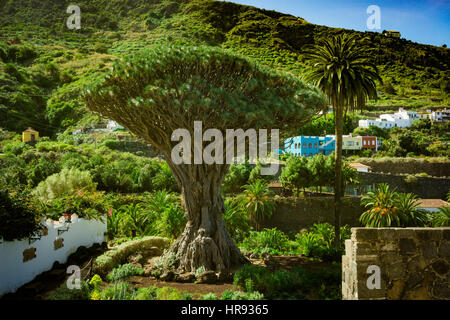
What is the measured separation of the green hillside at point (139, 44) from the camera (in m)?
55.2

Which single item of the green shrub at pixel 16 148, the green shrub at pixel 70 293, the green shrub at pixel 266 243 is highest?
the green shrub at pixel 16 148

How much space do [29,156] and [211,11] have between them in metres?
48.0

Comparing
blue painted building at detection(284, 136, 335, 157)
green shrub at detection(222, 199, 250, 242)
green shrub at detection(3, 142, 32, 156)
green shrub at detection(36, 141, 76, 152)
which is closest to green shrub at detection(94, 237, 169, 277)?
green shrub at detection(222, 199, 250, 242)

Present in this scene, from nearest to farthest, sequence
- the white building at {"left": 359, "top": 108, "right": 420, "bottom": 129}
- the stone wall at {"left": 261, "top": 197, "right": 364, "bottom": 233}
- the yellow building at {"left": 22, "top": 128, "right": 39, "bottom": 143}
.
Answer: the stone wall at {"left": 261, "top": 197, "right": 364, "bottom": 233} < the yellow building at {"left": 22, "top": 128, "right": 39, "bottom": 143} < the white building at {"left": 359, "top": 108, "right": 420, "bottom": 129}

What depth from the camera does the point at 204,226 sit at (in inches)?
416

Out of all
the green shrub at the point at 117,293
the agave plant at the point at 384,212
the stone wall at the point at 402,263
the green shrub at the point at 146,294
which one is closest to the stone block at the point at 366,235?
the stone wall at the point at 402,263

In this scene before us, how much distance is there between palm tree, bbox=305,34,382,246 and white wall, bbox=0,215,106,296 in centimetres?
1149

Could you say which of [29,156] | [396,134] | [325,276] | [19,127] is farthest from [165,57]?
[396,134]

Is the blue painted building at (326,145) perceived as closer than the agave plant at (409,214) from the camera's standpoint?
No

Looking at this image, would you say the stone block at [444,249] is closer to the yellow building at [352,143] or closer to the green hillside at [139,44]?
the yellow building at [352,143]

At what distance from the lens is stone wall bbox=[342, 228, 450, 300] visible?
5562 millimetres

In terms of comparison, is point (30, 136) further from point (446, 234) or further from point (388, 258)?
point (446, 234)

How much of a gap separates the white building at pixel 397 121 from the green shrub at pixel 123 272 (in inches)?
2227

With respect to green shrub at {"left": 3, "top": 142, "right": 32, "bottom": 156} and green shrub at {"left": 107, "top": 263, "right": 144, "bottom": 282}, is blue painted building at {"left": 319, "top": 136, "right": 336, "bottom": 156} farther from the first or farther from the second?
green shrub at {"left": 107, "top": 263, "right": 144, "bottom": 282}
